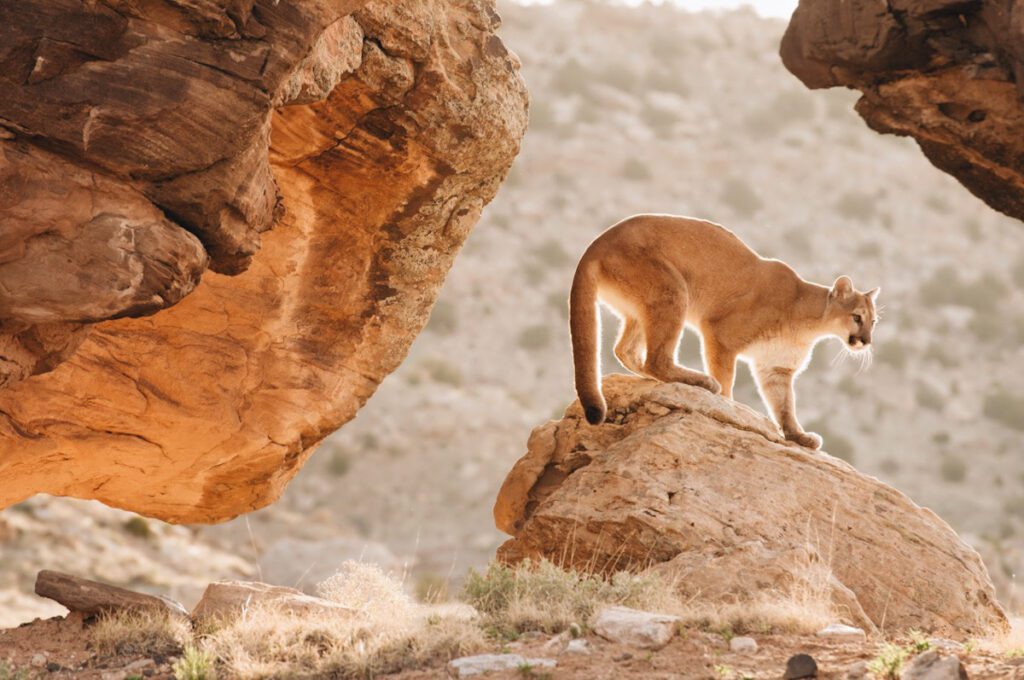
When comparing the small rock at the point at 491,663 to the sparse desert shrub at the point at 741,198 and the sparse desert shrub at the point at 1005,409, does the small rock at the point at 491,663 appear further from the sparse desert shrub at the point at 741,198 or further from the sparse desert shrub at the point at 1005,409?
the sparse desert shrub at the point at 741,198

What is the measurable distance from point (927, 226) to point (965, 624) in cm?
2907

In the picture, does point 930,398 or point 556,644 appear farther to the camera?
point 930,398

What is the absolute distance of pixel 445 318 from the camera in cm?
3198

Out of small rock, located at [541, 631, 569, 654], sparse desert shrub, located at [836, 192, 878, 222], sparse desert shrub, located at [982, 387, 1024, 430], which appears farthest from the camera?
sparse desert shrub, located at [836, 192, 878, 222]

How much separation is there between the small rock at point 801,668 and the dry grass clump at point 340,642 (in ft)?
5.28

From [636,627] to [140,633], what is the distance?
10.4 feet

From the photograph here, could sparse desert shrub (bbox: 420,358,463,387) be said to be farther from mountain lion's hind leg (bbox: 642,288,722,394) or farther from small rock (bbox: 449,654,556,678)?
small rock (bbox: 449,654,556,678)

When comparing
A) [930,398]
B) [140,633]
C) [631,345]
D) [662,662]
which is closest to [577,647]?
[662,662]

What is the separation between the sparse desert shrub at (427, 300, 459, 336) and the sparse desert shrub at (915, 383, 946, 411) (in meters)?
11.7

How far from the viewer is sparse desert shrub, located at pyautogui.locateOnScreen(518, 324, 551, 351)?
3166 cm

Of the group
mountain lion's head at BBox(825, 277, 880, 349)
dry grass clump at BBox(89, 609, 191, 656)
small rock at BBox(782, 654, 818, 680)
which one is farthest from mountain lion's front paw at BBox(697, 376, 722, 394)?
dry grass clump at BBox(89, 609, 191, 656)

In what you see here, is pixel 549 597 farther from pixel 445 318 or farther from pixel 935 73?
pixel 445 318

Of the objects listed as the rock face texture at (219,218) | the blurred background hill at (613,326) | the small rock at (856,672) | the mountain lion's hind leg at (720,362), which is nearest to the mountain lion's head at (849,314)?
the mountain lion's hind leg at (720,362)

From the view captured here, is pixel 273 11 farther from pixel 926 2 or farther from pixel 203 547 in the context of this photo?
pixel 203 547
